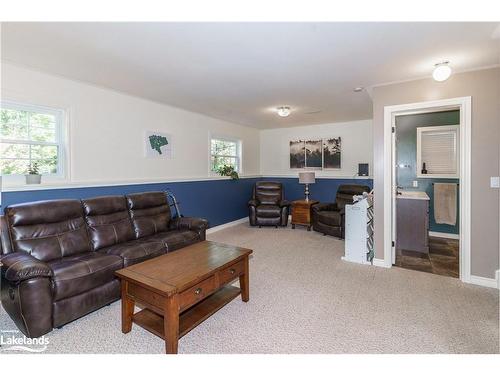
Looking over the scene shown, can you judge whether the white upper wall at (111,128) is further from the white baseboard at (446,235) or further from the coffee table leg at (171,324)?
the white baseboard at (446,235)

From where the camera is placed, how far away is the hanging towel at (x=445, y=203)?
15.7 ft

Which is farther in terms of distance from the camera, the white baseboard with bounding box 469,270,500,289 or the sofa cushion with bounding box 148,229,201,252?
the sofa cushion with bounding box 148,229,201,252

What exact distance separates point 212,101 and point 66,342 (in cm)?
354

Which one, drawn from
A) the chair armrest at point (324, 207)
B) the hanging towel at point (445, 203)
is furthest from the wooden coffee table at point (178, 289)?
the hanging towel at point (445, 203)

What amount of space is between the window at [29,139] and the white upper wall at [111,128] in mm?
125

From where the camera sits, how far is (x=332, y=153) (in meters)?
6.38

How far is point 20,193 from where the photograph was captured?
9.57 ft

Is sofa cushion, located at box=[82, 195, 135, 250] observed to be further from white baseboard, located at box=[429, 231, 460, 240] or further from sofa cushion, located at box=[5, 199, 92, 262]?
white baseboard, located at box=[429, 231, 460, 240]

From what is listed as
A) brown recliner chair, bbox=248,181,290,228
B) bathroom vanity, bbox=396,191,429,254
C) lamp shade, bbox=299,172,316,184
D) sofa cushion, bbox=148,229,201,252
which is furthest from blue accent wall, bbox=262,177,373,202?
sofa cushion, bbox=148,229,201,252

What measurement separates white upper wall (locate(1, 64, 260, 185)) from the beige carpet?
1.96 meters

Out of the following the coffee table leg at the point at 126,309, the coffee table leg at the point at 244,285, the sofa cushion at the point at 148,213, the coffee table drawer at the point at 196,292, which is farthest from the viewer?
the sofa cushion at the point at 148,213

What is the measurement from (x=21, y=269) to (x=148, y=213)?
5.66 feet

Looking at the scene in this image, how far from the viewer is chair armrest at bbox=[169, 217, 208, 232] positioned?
3648 millimetres

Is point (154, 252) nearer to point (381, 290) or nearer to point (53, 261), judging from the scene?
point (53, 261)
